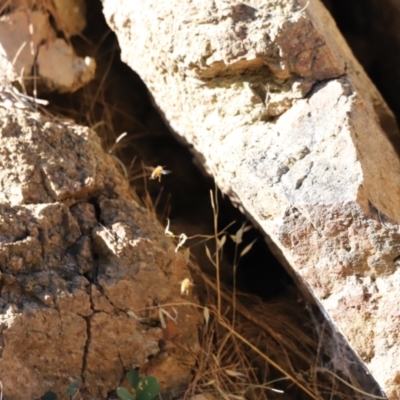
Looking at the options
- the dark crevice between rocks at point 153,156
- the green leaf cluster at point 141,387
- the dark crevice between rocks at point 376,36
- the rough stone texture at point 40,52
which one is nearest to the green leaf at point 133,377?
the green leaf cluster at point 141,387

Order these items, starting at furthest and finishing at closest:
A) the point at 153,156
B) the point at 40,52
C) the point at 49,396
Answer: the point at 153,156, the point at 40,52, the point at 49,396

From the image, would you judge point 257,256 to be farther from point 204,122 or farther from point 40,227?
point 40,227

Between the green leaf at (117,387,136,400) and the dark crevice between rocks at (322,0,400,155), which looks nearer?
the green leaf at (117,387,136,400)

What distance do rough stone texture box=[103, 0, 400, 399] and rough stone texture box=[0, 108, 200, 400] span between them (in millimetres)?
288

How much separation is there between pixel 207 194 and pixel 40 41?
737 millimetres

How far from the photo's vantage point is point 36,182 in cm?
162

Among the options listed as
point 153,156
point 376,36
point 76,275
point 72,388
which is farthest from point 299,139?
point 376,36

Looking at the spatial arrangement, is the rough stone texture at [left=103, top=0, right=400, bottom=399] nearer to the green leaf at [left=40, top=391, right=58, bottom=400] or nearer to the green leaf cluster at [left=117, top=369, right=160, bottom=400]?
the green leaf cluster at [left=117, top=369, right=160, bottom=400]

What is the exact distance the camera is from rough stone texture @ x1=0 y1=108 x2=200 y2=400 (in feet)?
4.86

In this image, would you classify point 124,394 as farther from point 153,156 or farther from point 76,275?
point 153,156

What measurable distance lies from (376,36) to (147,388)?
1521mm

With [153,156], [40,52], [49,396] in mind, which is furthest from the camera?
[153,156]

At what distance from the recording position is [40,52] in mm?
2035

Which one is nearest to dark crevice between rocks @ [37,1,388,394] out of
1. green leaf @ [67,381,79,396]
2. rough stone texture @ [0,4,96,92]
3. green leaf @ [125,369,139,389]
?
rough stone texture @ [0,4,96,92]
